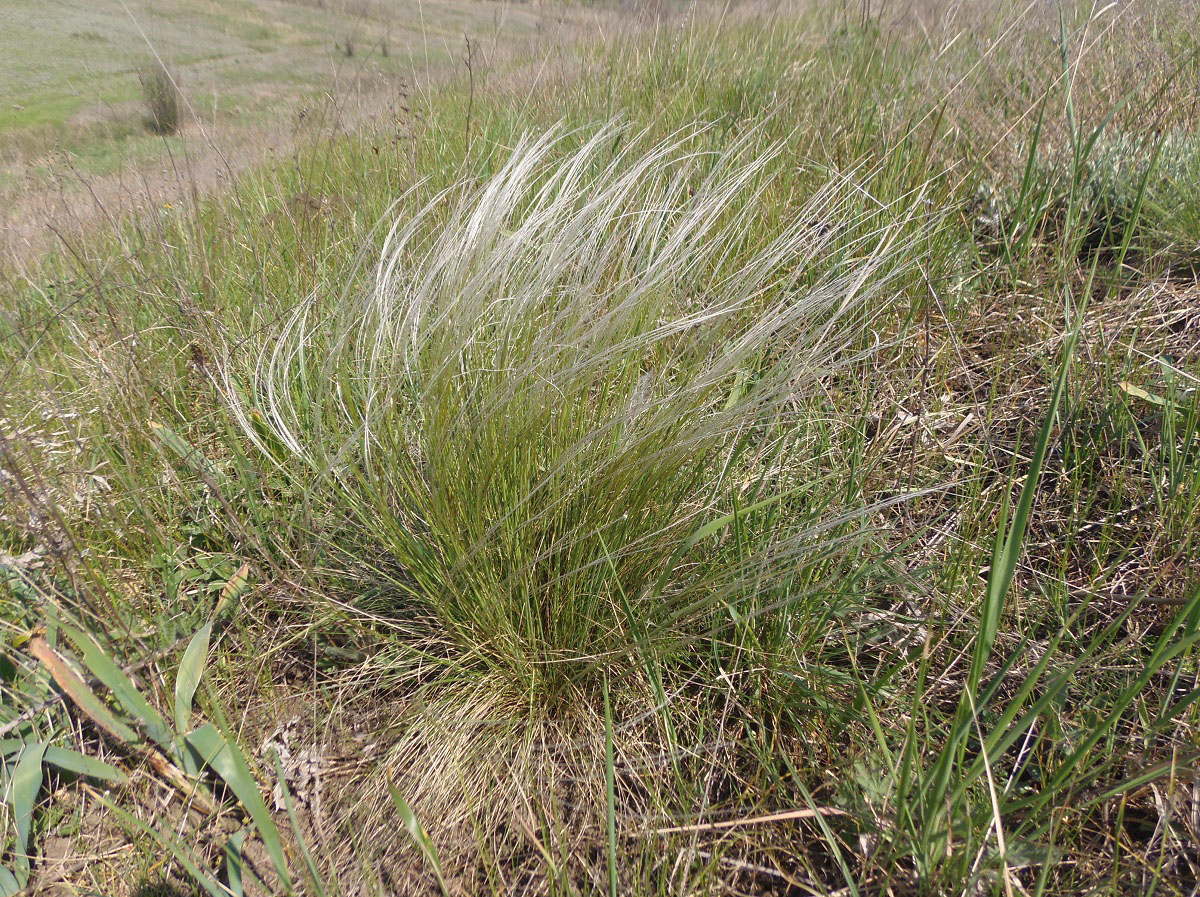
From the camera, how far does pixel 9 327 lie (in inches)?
80.7

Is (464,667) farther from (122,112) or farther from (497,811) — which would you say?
(122,112)

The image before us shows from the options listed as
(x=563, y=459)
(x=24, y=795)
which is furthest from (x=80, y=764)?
(x=563, y=459)

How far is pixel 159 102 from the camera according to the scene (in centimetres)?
383

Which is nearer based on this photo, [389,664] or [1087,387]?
[389,664]

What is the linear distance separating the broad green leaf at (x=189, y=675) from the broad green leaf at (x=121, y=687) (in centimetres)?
3

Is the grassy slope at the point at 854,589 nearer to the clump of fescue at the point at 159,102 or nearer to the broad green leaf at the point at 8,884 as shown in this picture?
the broad green leaf at the point at 8,884

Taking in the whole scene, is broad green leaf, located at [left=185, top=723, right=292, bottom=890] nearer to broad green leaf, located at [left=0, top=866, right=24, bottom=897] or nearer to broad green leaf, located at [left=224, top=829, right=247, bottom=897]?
broad green leaf, located at [left=224, top=829, right=247, bottom=897]

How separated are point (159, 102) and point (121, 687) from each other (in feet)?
13.2

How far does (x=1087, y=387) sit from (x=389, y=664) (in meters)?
1.39

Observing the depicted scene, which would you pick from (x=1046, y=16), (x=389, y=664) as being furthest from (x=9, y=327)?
(x=1046, y=16)

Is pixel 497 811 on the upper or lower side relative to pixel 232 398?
lower

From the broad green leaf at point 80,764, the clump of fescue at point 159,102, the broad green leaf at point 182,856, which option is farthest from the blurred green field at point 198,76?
the broad green leaf at point 182,856

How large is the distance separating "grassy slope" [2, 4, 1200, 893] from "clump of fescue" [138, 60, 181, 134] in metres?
1.96

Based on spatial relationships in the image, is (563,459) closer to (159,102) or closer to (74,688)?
(74,688)
